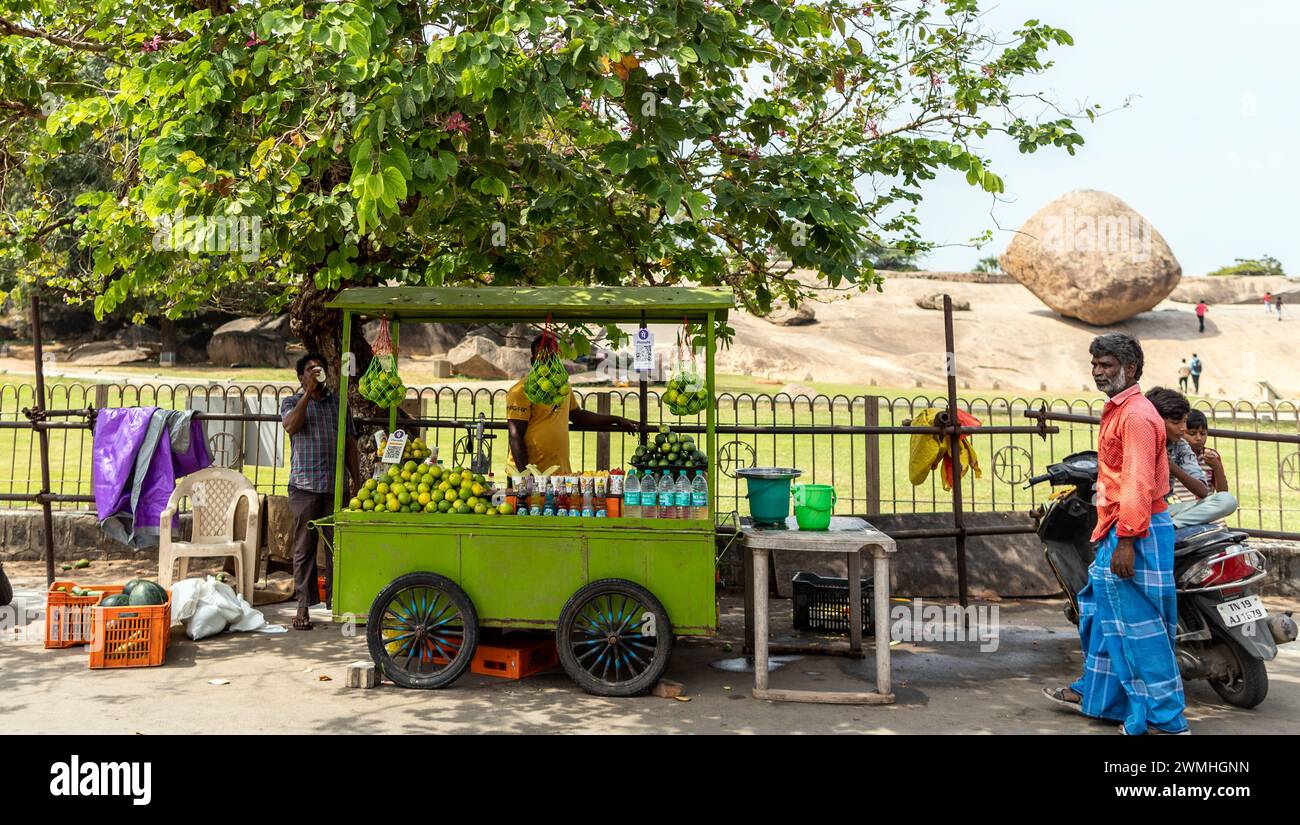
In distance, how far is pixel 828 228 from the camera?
6645 millimetres

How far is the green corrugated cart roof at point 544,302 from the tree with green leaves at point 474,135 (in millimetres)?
489

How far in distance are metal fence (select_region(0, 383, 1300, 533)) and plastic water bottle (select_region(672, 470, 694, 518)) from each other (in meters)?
1.48

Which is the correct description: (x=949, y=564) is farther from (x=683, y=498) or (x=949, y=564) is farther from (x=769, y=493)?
(x=683, y=498)

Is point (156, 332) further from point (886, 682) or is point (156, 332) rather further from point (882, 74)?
point (886, 682)

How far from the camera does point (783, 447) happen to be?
18.7 m

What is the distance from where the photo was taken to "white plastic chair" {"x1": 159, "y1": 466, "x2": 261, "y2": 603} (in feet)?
26.4

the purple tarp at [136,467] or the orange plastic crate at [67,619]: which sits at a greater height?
the purple tarp at [136,467]

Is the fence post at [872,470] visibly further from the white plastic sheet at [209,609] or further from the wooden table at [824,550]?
the white plastic sheet at [209,609]

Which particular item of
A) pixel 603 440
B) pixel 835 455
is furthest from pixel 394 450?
pixel 835 455

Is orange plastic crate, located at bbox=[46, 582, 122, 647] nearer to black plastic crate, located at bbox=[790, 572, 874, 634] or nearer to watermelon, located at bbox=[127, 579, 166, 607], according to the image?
watermelon, located at bbox=[127, 579, 166, 607]

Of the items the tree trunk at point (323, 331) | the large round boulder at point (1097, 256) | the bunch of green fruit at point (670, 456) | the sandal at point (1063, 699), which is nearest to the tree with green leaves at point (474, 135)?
the tree trunk at point (323, 331)

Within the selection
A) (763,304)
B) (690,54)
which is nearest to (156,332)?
(763,304)

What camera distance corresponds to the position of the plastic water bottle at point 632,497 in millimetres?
6020

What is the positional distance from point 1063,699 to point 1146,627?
0.85m
